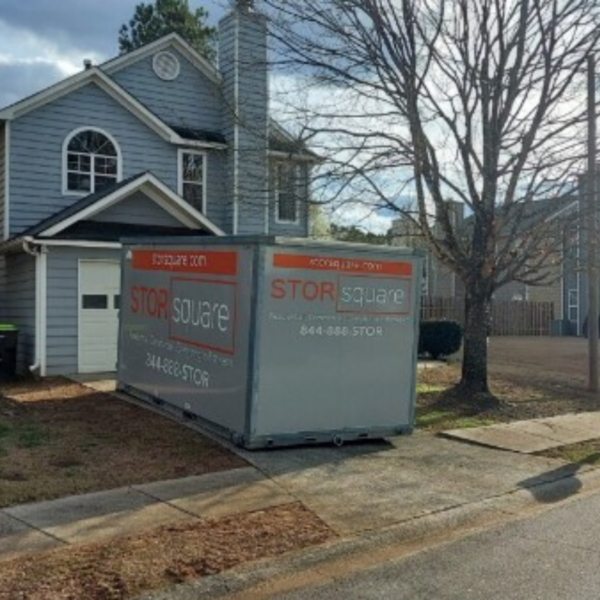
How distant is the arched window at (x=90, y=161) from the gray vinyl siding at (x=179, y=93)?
1956 mm

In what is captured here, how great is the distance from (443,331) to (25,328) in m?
10.3

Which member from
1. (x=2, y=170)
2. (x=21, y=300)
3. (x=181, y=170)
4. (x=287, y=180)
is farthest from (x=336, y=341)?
(x=181, y=170)

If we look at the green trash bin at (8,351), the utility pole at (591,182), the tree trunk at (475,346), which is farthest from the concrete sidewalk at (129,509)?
the green trash bin at (8,351)

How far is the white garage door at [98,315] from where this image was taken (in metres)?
15.8

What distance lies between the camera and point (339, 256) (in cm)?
923

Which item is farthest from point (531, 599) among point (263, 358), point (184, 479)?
point (263, 358)

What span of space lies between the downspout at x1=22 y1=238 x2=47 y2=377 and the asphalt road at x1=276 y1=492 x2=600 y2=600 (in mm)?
10920

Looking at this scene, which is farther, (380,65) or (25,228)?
(25,228)

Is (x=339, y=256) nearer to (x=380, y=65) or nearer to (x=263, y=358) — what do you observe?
(x=263, y=358)

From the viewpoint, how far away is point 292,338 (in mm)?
8953

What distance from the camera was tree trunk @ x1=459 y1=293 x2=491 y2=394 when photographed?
13359 mm

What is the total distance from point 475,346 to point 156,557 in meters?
9.19

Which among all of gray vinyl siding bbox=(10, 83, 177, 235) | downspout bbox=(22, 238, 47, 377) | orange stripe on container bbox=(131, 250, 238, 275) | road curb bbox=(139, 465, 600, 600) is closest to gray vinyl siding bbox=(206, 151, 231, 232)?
gray vinyl siding bbox=(10, 83, 177, 235)

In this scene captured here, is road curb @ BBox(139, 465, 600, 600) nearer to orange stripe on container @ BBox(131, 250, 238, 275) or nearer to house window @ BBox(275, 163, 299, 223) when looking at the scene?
orange stripe on container @ BBox(131, 250, 238, 275)
